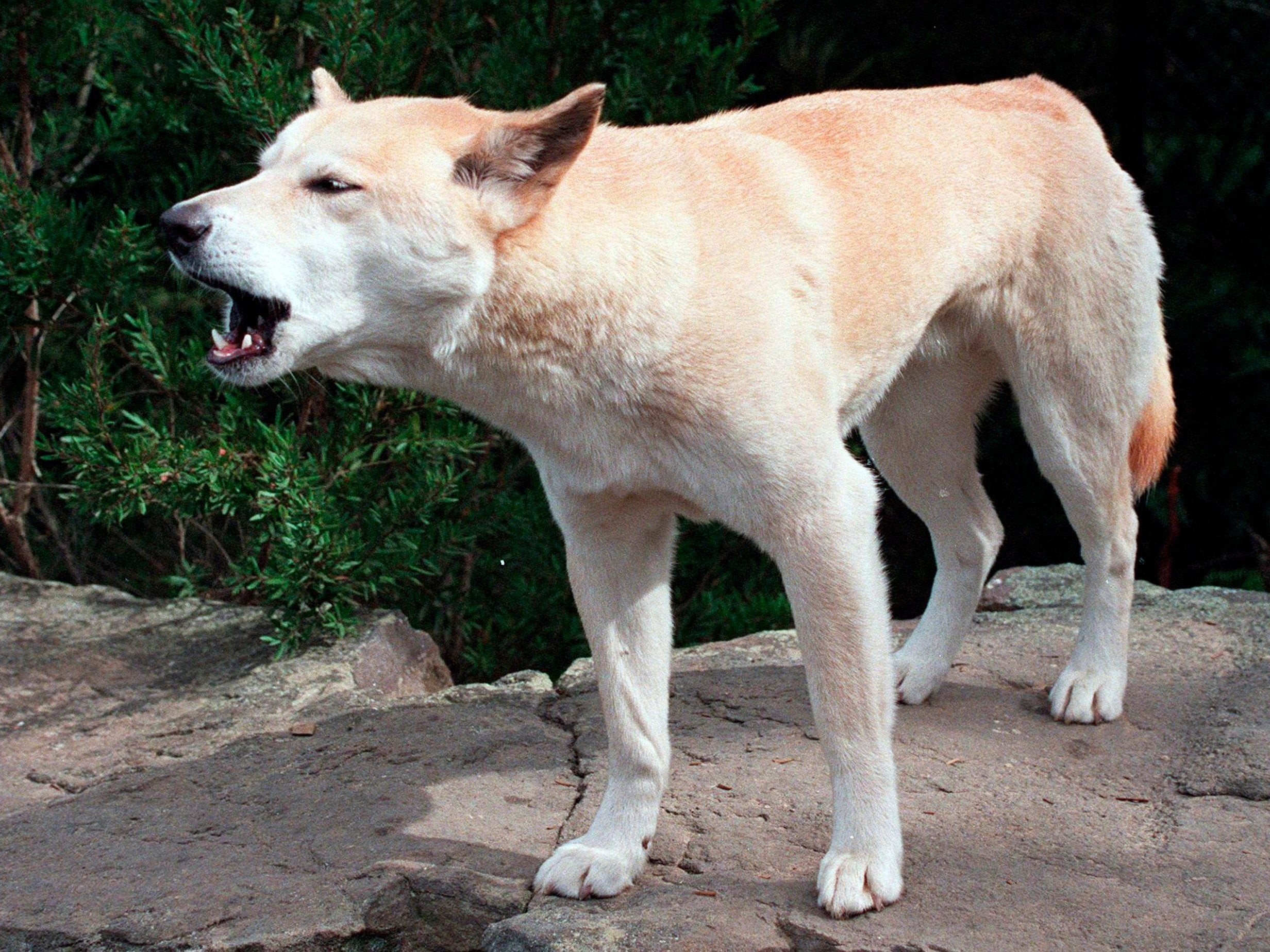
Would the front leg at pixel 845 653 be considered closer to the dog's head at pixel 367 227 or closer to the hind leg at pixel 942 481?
the dog's head at pixel 367 227

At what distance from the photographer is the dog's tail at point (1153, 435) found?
12.2 ft

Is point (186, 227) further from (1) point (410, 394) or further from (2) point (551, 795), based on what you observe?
(1) point (410, 394)

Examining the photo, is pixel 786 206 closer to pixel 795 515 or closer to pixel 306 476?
pixel 795 515

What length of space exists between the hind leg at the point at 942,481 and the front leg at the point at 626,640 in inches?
39.2

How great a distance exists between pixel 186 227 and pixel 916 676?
6.95 feet

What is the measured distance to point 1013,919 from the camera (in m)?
2.59

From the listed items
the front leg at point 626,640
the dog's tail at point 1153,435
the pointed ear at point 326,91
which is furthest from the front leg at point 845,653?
the dog's tail at point 1153,435

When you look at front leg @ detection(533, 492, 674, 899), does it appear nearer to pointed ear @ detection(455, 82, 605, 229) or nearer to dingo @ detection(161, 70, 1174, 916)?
dingo @ detection(161, 70, 1174, 916)

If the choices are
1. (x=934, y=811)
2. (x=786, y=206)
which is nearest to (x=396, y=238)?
(x=786, y=206)

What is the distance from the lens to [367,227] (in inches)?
99.3

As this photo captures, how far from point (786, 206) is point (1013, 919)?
1414mm

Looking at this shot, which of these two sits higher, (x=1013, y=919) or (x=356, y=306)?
(x=356, y=306)

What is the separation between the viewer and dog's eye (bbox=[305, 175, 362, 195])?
2516 mm

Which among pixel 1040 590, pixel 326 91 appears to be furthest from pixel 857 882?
pixel 1040 590
